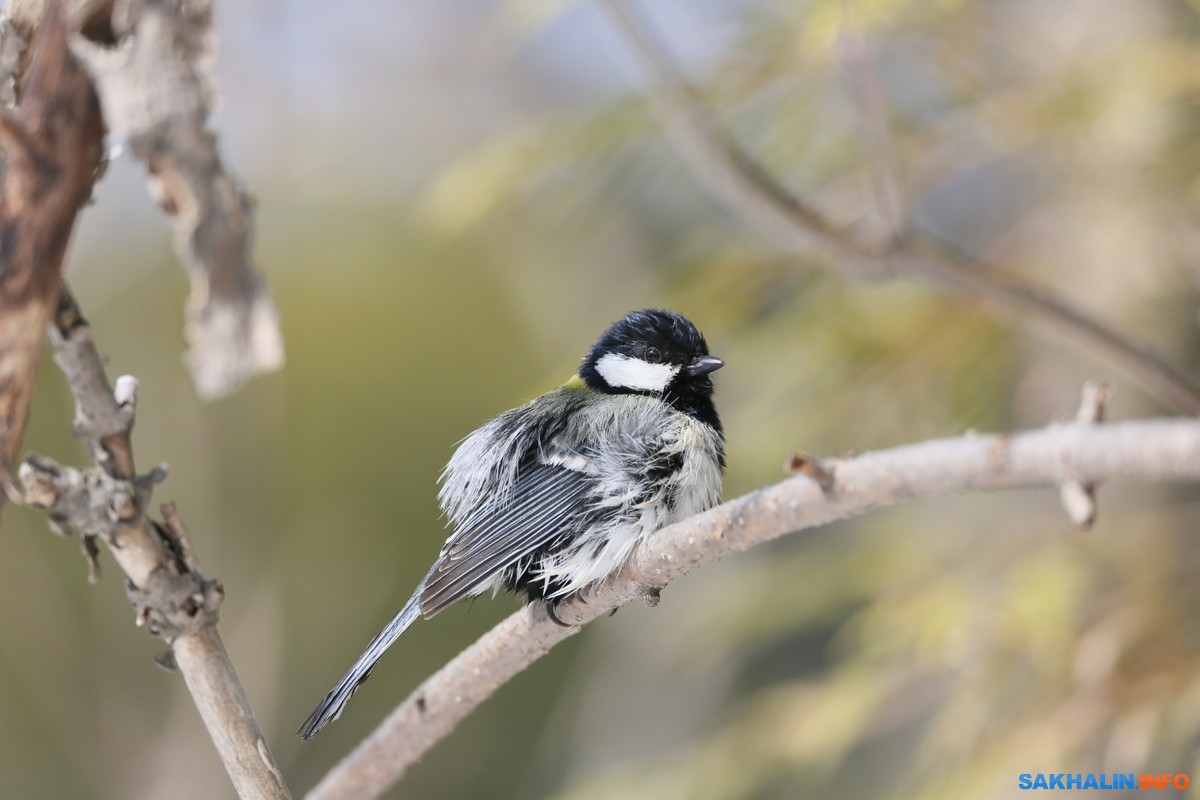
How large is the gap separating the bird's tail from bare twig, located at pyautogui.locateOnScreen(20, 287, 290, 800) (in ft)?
0.16

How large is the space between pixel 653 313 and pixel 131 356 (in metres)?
1.41

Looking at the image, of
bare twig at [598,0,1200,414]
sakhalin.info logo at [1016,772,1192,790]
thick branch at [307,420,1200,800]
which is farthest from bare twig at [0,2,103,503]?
sakhalin.info logo at [1016,772,1192,790]

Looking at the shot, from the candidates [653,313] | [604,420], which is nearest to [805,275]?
[653,313]

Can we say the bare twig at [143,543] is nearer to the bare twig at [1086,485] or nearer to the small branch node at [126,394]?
the small branch node at [126,394]

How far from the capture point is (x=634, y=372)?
1271 mm

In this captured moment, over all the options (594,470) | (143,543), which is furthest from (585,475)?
(143,543)

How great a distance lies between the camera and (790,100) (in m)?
1.73

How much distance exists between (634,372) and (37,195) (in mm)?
738

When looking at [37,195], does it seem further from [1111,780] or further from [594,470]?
[1111,780]

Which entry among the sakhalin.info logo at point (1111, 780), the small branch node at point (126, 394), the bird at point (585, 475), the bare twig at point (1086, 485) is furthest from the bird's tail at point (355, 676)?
the sakhalin.info logo at point (1111, 780)

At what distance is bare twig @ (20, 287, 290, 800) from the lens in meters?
0.65

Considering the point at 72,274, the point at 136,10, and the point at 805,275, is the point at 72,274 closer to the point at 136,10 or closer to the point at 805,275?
the point at 805,275

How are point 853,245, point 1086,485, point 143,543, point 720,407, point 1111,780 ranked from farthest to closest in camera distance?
1. point 720,407
2. point 1111,780
3. point 853,245
4. point 143,543
5. point 1086,485

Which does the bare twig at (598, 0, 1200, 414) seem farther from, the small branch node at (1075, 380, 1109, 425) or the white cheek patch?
the small branch node at (1075, 380, 1109, 425)
